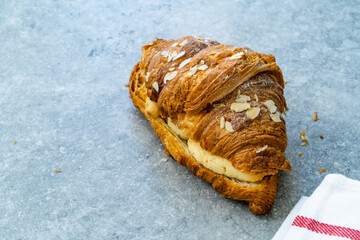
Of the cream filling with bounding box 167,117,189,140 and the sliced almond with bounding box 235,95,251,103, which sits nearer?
the sliced almond with bounding box 235,95,251,103

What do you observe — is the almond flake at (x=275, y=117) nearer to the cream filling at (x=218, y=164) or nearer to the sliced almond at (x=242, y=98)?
the sliced almond at (x=242, y=98)

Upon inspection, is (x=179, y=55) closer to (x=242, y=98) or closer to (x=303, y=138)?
(x=242, y=98)

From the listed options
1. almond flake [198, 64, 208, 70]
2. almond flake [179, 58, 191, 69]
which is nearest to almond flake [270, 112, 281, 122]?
almond flake [198, 64, 208, 70]

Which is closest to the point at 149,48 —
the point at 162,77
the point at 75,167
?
the point at 162,77

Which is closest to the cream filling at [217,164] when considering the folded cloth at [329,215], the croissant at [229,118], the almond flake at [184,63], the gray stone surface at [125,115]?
the croissant at [229,118]

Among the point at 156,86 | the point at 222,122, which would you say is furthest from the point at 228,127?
the point at 156,86

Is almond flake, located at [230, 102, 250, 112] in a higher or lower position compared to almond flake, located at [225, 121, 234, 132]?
higher

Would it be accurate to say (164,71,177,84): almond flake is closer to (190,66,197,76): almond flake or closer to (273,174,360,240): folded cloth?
(190,66,197,76): almond flake
